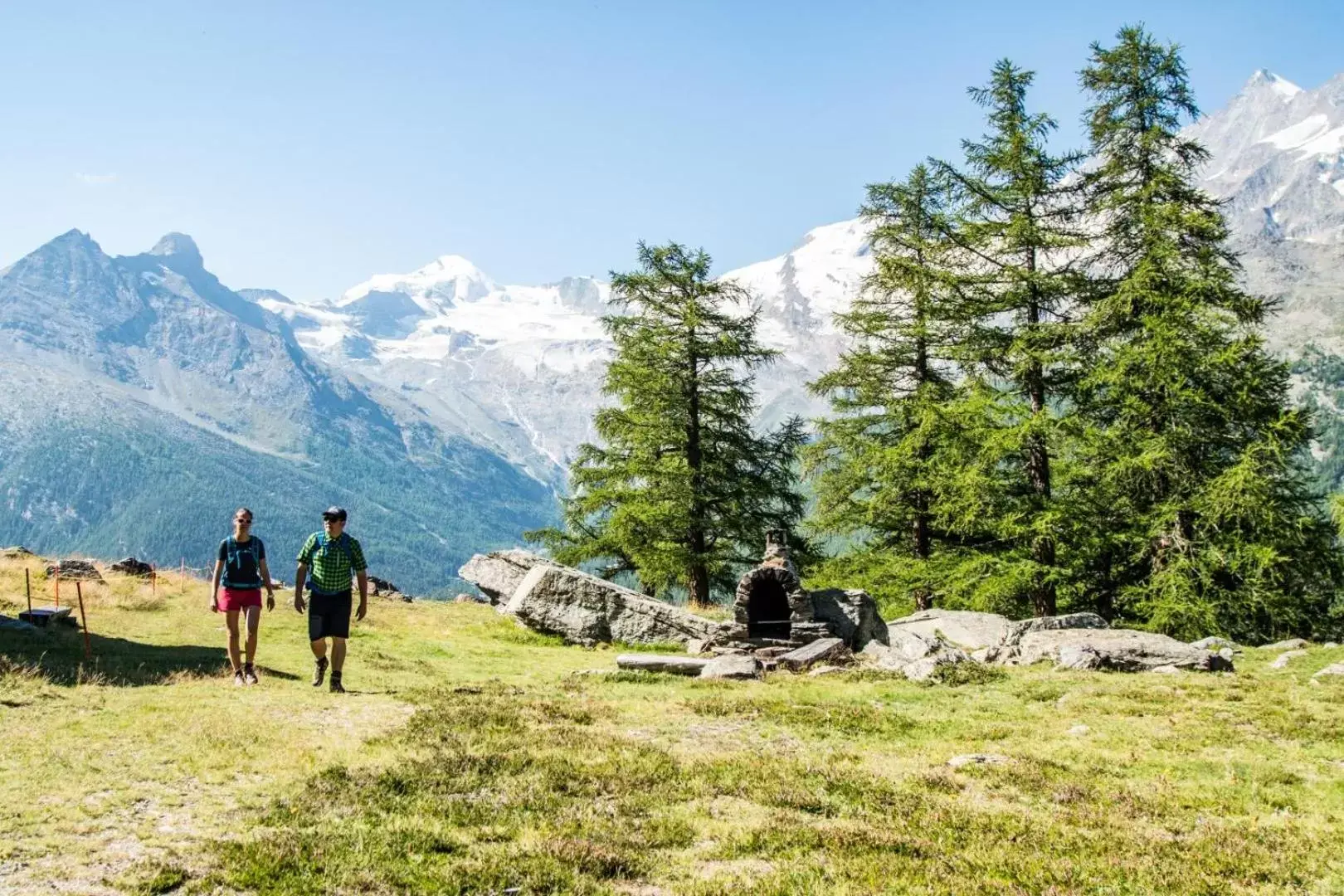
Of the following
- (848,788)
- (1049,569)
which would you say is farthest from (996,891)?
(1049,569)

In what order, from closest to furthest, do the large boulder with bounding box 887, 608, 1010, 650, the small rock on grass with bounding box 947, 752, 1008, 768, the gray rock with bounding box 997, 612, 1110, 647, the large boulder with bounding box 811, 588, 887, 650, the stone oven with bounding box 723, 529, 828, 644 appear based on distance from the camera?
1. the small rock on grass with bounding box 947, 752, 1008, 768
2. the gray rock with bounding box 997, 612, 1110, 647
3. the stone oven with bounding box 723, 529, 828, 644
4. the large boulder with bounding box 811, 588, 887, 650
5. the large boulder with bounding box 887, 608, 1010, 650

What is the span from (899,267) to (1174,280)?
799 cm

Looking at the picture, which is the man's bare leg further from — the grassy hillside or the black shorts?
the black shorts

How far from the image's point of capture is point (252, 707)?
1139 cm

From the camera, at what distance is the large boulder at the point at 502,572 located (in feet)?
88.1

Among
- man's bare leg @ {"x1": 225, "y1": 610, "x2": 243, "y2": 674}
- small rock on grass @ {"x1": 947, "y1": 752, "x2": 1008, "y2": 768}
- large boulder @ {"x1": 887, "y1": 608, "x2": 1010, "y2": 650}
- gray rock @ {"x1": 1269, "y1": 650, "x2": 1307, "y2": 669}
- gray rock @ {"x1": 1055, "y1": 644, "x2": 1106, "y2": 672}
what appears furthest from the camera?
large boulder @ {"x1": 887, "y1": 608, "x2": 1010, "y2": 650}

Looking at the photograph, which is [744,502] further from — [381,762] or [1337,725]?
[381,762]

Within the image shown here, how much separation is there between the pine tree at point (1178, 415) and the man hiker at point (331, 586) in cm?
2064

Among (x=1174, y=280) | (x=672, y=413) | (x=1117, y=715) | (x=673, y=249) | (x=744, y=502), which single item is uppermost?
(x=673, y=249)

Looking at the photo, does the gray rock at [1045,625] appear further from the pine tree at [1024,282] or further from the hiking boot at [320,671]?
the hiking boot at [320,671]

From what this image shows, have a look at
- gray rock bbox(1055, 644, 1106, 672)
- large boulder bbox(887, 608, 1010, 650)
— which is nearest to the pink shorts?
gray rock bbox(1055, 644, 1106, 672)

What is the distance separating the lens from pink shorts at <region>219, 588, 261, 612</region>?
1368 centimetres

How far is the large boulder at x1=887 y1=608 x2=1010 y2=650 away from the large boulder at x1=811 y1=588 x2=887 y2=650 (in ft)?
3.33

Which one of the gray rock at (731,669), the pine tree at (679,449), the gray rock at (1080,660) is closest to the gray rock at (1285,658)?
the gray rock at (1080,660)
